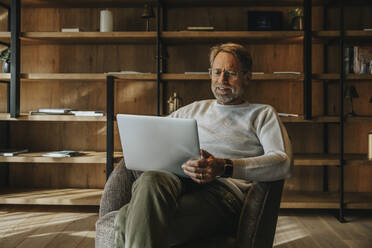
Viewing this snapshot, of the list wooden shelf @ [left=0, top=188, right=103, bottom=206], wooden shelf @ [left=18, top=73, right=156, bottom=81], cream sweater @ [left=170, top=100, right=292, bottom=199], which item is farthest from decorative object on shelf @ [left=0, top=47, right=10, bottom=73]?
cream sweater @ [left=170, top=100, right=292, bottom=199]

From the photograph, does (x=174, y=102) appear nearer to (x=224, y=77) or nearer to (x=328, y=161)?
(x=224, y=77)

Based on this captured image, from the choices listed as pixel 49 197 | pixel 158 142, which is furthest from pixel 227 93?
pixel 49 197

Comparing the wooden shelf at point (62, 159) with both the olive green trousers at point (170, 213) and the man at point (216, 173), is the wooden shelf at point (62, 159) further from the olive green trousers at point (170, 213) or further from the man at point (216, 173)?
the olive green trousers at point (170, 213)

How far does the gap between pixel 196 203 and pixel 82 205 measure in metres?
1.97

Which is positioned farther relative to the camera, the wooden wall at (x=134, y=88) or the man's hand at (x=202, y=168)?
the wooden wall at (x=134, y=88)

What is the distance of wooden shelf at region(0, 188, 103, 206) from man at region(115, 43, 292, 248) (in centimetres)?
134

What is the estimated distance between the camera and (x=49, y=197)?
9.34 ft

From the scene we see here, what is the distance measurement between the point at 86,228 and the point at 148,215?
1475mm

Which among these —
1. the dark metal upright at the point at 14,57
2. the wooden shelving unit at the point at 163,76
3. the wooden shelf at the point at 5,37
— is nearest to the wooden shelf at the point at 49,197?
the wooden shelving unit at the point at 163,76

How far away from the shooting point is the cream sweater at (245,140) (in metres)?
1.45

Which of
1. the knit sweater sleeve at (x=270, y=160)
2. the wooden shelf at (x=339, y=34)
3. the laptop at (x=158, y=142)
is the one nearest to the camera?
the laptop at (x=158, y=142)

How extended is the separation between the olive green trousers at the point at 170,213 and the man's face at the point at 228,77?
0.51 m

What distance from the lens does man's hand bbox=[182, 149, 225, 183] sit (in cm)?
136

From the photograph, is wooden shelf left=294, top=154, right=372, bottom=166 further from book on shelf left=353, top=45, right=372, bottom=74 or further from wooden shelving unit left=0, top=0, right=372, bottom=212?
book on shelf left=353, top=45, right=372, bottom=74
